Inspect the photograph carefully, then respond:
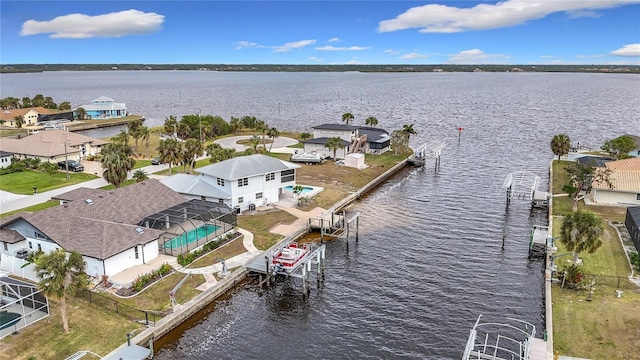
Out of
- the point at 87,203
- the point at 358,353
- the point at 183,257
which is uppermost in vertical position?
the point at 87,203

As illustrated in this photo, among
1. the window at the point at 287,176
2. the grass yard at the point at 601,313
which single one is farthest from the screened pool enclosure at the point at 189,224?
the grass yard at the point at 601,313

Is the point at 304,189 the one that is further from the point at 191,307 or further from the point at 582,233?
the point at 582,233

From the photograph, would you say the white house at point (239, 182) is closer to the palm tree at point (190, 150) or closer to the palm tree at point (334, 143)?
the palm tree at point (190, 150)

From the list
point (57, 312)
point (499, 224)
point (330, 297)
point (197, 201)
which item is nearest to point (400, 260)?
point (330, 297)

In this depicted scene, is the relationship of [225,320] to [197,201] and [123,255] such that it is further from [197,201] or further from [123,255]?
[197,201]

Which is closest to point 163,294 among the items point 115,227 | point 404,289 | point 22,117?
point 115,227

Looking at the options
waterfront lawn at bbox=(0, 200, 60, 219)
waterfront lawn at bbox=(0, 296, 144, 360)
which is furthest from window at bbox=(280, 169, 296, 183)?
waterfront lawn at bbox=(0, 296, 144, 360)
